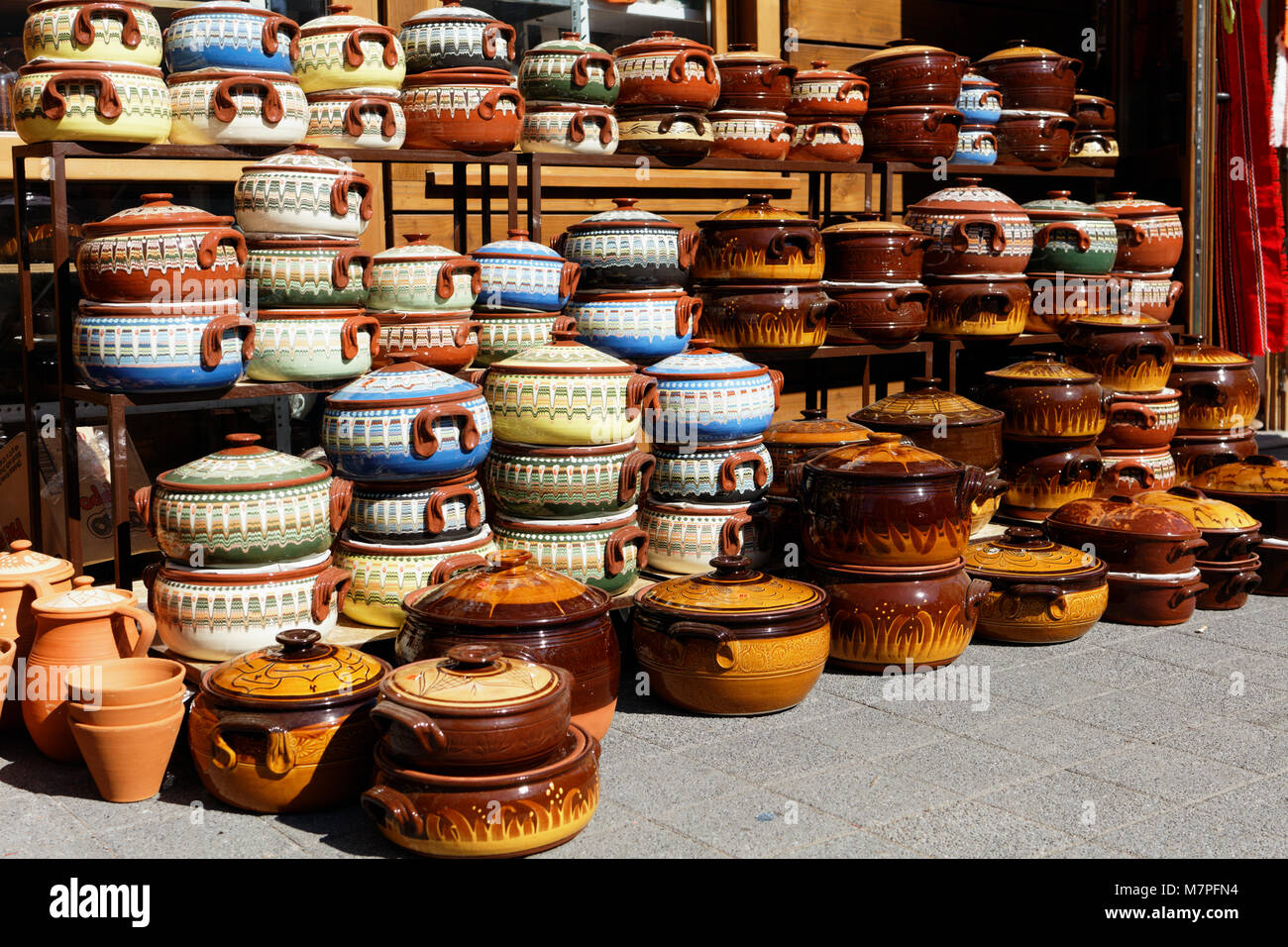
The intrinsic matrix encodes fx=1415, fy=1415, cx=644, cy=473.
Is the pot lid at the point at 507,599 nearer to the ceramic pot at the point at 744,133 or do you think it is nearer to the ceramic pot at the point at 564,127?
the ceramic pot at the point at 564,127

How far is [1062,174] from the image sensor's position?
5852 millimetres

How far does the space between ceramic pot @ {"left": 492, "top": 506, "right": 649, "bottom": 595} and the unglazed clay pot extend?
17.9 inches

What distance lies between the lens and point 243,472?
315cm

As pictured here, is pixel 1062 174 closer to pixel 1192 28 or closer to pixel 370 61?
pixel 1192 28

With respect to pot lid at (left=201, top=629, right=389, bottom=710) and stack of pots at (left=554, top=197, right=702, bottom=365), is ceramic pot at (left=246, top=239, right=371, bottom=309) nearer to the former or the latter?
stack of pots at (left=554, top=197, right=702, bottom=365)

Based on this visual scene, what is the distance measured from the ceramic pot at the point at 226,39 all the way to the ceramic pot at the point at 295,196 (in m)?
0.25

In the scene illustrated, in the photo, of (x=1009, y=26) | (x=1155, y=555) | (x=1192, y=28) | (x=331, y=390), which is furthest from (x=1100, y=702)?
(x=1009, y=26)

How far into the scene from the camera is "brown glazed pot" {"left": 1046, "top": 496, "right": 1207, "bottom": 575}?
13.6 feet

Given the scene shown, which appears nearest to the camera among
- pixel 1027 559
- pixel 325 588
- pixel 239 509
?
pixel 239 509

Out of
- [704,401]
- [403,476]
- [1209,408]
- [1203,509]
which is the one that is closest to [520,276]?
[704,401]

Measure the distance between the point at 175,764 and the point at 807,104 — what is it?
3.16 m

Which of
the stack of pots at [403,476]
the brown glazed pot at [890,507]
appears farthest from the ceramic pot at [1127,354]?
the stack of pots at [403,476]

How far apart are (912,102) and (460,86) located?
1.87 metres

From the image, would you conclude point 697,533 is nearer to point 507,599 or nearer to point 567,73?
point 507,599
